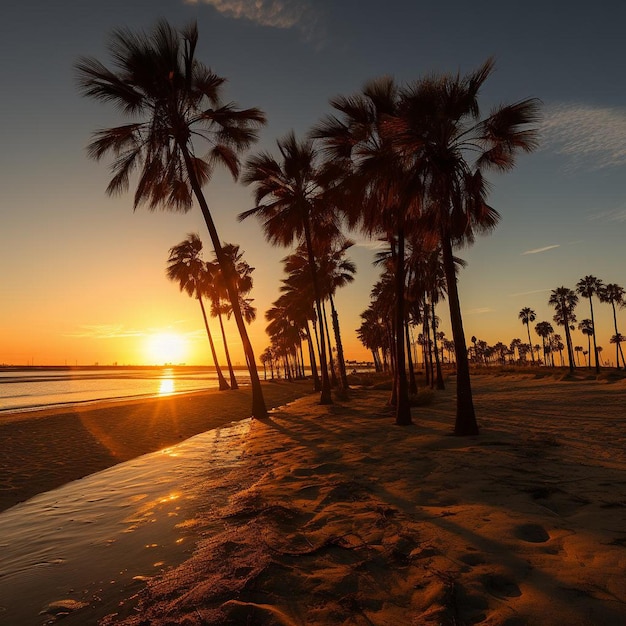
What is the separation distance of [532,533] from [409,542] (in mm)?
1339

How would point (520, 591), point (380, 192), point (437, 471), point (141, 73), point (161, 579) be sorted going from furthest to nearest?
point (141, 73), point (380, 192), point (437, 471), point (161, 579), point (520, 591)

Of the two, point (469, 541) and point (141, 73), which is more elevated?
point (141, 73)

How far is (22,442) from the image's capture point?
12008mm

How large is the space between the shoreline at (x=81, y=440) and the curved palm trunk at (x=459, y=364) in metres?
8.77

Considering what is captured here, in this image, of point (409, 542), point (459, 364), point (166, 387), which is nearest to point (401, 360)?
point (459, 364)

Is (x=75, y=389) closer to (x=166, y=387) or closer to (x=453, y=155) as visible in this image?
(x=166, y=387)

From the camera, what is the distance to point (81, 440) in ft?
40.8

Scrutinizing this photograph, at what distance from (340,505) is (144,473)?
5.07 metres

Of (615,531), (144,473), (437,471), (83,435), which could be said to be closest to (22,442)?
(83,435)

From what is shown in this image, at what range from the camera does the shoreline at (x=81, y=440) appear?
811 centimetres

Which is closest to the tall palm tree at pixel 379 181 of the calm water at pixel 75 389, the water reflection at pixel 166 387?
the calm water at pixel 75 389

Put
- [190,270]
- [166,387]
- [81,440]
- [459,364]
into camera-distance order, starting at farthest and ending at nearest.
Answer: [166,387] < [190,270] < [81,440] < [459,364]

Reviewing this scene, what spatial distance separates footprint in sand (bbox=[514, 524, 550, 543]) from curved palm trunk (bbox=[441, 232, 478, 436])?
6.10 metres

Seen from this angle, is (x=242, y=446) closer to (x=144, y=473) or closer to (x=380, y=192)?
(x=144, y=473)
